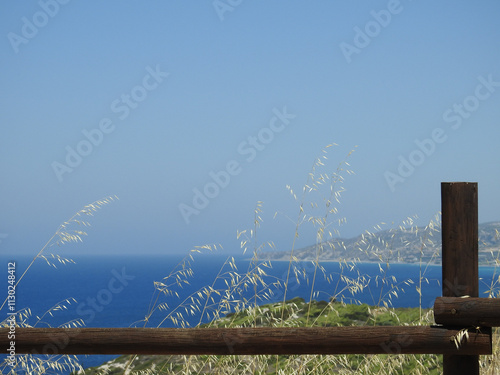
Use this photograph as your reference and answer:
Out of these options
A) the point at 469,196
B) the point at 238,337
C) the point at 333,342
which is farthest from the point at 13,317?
the point at 469,196

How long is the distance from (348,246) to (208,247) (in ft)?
3.61

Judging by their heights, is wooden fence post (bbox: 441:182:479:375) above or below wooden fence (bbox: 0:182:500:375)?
above

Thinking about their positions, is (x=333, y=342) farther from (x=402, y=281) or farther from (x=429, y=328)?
(x=402, y=281)

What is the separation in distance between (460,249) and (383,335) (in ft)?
1.84

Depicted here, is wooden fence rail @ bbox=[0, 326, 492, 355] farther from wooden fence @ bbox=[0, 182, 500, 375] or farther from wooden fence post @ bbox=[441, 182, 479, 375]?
wooden fence post @ bbox=[441, 182, 479, 375]

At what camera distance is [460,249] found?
2457mm

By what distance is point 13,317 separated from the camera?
134 inches

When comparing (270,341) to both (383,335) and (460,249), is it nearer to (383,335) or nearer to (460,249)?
(383,335)

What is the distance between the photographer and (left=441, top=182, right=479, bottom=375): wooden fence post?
95.7 inches

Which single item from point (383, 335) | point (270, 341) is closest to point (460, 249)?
point (383, 335)

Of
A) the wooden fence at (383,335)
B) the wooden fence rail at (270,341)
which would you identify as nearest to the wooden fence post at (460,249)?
the wooden fence at (383,335)

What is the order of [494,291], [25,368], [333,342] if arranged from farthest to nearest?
1. [25,368]
2. [494,291]
3. [333,342]

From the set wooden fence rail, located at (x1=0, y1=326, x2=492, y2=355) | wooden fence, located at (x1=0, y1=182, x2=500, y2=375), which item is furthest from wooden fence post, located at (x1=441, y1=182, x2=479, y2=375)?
wooden fence rail, located at (x1=0, y1=326, x2=492, y2=355)

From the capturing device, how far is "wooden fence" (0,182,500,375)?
2361mm
